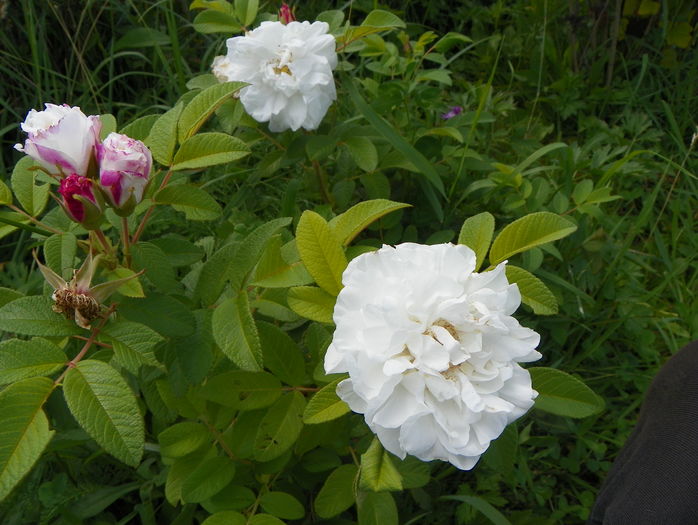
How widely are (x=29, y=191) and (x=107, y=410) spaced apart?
0.39 metres

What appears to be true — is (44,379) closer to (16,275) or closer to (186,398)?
(186,398)

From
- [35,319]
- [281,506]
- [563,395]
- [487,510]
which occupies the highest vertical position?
[35,319]

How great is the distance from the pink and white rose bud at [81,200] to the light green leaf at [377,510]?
1.82 feet

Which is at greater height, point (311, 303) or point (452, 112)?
point (311, 303)

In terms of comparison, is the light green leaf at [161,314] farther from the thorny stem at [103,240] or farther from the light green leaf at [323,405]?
the light green leaf at [323,405]

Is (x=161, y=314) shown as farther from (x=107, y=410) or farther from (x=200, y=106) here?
(x=200, y=106)

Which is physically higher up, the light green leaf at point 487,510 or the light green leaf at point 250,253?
the light green leaf at point 250,253

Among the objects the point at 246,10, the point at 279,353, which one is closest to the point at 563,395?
the point at 279,353

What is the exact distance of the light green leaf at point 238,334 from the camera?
2.68ft

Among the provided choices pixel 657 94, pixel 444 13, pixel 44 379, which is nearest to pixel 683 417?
pixel 44 379

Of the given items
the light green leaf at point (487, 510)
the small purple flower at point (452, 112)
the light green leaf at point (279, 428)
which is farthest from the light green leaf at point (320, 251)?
the small purple flower at point (452, 112)

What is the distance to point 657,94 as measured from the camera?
87.0 inches

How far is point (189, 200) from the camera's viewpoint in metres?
0.99

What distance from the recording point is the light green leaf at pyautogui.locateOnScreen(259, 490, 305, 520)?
42.0 inches
